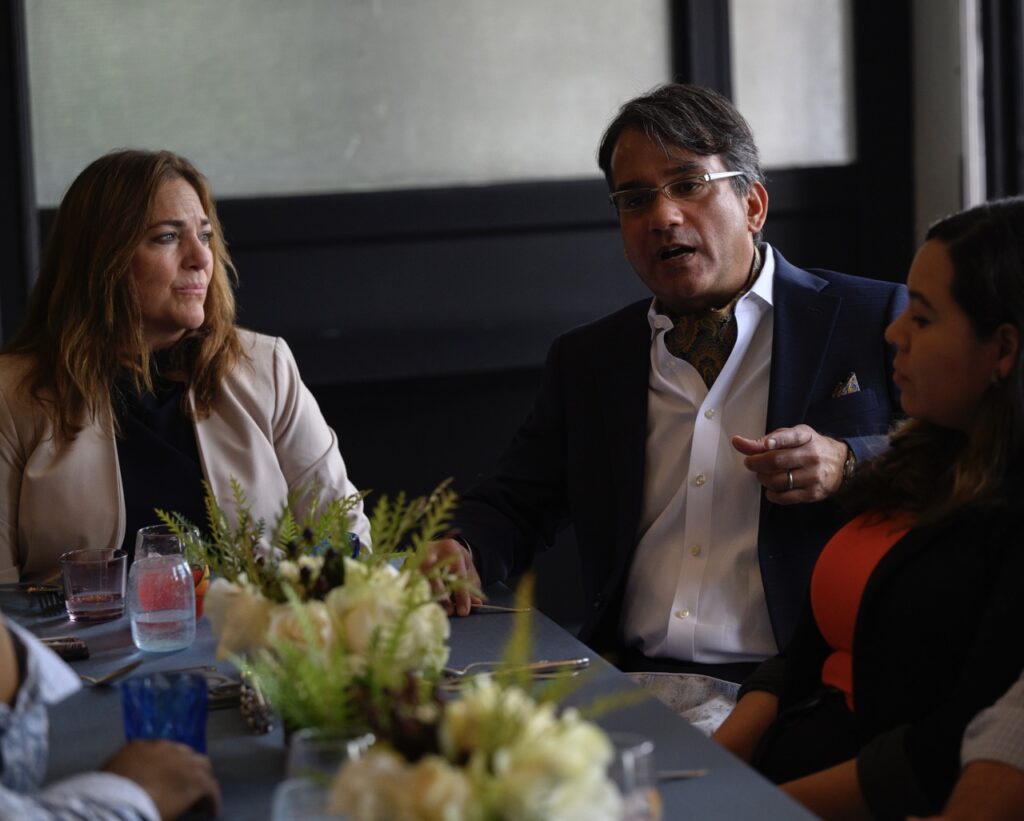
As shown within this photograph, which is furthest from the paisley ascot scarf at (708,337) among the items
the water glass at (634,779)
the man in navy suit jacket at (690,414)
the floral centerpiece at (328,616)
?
the water glass at (634,779)

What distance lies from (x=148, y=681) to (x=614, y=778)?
65cm

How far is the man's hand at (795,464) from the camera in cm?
207

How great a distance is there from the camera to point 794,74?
415 centimetres

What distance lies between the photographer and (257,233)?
3855 mm

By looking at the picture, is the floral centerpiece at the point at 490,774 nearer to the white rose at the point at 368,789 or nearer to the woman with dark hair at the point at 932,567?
the white rose at the point at 368,789

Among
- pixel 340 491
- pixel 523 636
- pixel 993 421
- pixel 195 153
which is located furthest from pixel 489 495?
pixel 195 153

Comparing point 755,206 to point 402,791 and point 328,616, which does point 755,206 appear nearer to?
point 328,616

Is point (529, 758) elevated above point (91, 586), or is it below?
above

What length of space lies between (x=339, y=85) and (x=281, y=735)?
276cm

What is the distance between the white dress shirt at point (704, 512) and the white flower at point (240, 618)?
1.04 m

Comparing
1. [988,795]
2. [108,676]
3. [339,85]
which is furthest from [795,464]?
[339,85]

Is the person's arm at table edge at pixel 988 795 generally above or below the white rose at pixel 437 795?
below

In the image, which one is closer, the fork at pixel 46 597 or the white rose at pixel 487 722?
the white rose at pixel 487 722

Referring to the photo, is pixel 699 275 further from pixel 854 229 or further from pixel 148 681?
pixel 854 229
